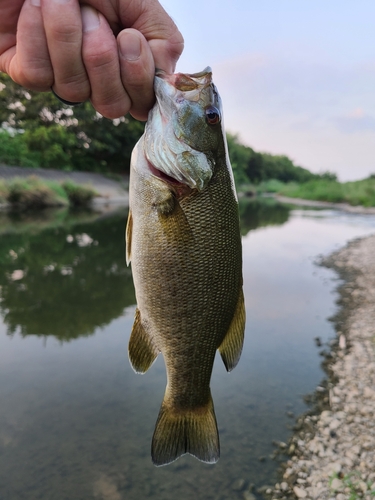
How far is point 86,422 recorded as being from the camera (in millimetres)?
4500

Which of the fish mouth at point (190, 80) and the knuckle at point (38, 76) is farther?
the fish mouth at point (190, 80)

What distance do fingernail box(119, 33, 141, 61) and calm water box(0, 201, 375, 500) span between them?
12.1 ft

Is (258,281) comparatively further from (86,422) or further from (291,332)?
(86,422)

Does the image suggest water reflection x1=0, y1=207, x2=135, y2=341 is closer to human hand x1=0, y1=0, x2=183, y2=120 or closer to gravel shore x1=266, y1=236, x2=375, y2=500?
gravel shore x1=266, y1=236, x2=375, y2=500

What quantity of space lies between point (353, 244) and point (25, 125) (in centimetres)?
3050

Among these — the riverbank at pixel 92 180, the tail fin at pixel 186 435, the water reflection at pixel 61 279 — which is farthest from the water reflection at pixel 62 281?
the riverbank at pixel 92 180

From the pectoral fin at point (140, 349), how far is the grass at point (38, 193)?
73.4 ft

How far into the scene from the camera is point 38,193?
76.0 ft

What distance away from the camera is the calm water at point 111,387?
3777mm

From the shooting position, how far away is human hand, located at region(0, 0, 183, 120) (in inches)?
57.8

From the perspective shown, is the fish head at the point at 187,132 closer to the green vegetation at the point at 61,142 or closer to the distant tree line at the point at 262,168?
the green vegetation at the point at 61,142

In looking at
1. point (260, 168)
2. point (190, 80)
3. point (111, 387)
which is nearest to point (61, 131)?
point (111, 387)

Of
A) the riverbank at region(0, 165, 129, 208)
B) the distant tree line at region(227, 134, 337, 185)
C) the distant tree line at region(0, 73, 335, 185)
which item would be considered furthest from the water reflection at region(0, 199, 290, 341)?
the distant tree line at region(227, 134, 337, 185)

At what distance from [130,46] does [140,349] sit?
1.45 m
